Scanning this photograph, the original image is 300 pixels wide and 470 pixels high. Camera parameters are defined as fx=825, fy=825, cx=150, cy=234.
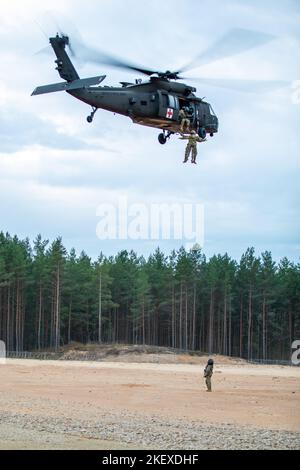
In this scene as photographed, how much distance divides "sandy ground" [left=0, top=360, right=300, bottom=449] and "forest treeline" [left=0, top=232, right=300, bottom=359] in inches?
1692

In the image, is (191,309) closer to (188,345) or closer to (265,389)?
(188,345)

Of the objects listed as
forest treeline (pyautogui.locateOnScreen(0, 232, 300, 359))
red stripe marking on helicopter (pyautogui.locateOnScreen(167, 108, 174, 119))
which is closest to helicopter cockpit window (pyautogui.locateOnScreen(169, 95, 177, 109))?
Result: red stripe marking on helicopter (pyautogui.locateOnScreen(167, 108, 174, 119))

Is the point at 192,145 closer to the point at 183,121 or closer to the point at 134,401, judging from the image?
the point at 183,121

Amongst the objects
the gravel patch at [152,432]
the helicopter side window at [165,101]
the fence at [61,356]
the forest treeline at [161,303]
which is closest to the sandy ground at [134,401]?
the gravel patch at [152,432]

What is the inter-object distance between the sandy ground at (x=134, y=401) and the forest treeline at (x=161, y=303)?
141 ft

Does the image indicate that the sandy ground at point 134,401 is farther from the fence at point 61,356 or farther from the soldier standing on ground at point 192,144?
the fence at point 61,356

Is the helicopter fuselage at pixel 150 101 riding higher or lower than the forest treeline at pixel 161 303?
higher

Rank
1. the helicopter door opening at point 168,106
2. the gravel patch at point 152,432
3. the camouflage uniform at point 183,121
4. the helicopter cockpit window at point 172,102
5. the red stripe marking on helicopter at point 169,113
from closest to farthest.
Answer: the gravel patch at point 152,432 < the helicopter door opening at point 168,106 < the red stripe marking on helicopter at point 169,113 < the helicopter cockpit window at point 172,102 < the camouflage uniform at point 183,121

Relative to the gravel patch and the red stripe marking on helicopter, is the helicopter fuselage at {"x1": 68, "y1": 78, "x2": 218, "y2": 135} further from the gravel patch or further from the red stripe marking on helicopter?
the gravel patch

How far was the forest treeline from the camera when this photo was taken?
9988cm

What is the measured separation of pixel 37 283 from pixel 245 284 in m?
26.0

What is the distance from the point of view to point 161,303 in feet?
347

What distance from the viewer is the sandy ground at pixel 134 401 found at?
24.2m

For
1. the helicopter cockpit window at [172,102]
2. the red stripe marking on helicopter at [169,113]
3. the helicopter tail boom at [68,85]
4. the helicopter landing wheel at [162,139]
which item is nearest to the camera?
the helicopter tail boom at [68,85]
